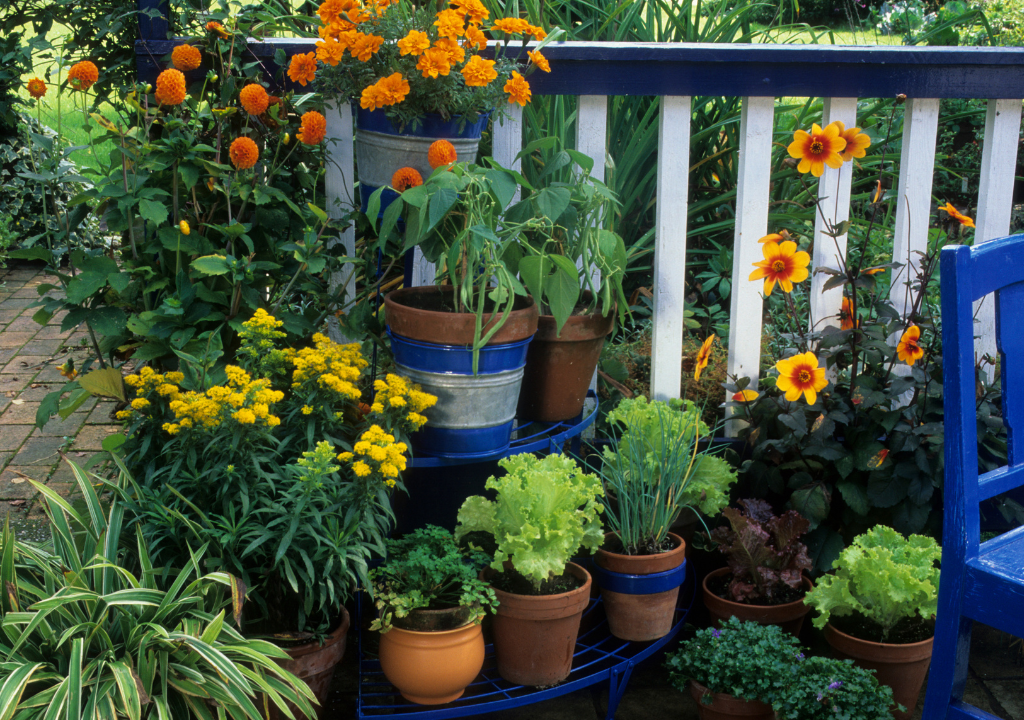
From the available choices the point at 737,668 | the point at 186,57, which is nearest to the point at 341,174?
the point at 186,57

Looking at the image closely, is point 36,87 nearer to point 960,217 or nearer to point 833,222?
point 833,222

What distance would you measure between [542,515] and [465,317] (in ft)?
1.41

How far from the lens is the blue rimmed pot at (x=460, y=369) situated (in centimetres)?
181

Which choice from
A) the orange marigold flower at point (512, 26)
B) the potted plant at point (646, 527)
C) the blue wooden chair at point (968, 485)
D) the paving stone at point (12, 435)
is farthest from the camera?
the paving stone at point (12, 435)

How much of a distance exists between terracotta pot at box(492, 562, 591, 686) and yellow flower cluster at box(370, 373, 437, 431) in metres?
0.40

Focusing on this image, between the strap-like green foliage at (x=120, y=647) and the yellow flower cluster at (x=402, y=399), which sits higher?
the yellow flower cluster at (x=402, y=399)

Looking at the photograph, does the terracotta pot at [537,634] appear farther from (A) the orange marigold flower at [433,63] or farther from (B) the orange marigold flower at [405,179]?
(A) the orange marigold flower at [433,63]

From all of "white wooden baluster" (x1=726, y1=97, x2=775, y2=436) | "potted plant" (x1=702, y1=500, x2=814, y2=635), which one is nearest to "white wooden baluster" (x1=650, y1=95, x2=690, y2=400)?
"white wooden baluster" (x1=726, y1=97, x2=775, y2=436)

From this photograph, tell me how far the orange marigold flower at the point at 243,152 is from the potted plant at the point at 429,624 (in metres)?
0.91

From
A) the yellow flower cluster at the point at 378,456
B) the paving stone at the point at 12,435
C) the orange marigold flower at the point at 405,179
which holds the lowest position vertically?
the paving stone at the point at 12,435

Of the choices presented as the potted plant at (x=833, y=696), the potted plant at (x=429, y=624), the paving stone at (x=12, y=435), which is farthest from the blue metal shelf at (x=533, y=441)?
the paving stone at (x=12, y=435)

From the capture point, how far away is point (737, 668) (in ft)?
5.82

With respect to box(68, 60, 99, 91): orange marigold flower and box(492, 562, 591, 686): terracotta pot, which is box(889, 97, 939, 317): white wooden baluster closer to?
box(492, 562, 591, 686): terracotta pot

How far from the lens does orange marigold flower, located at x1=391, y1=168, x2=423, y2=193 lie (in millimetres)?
1842
